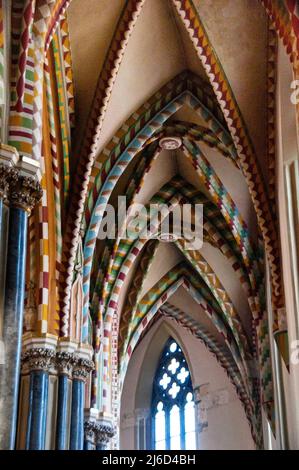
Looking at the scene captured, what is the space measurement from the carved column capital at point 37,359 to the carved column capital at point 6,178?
11.4ft

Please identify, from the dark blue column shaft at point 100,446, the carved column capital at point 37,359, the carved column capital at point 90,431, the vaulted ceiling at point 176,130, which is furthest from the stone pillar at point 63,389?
the dark blue column shaft at point 100,446

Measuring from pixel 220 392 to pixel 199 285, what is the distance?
282cm

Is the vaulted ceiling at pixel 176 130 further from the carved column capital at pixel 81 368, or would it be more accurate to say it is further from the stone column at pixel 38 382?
the stone column at pixel 38 382

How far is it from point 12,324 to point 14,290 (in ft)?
1.25

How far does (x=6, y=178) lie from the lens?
8578 mm

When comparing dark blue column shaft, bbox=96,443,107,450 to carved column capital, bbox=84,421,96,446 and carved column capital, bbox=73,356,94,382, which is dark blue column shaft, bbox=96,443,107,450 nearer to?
carved column capital, bbox=84,421,96,446

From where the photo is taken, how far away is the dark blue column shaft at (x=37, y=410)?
10.9 m

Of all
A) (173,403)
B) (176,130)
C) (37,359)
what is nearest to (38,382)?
(37,359)

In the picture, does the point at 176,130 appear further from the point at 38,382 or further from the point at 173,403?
the point at 173,403

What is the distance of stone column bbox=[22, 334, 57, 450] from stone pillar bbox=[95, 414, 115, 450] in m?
3.19

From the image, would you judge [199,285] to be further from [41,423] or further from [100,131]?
[41,423]

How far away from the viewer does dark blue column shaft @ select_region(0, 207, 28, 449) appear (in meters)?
7.65

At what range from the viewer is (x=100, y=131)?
13.1 meters

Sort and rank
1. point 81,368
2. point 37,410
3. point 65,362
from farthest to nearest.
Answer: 1. point 81,368
2. point 65,362
3. point 37,410
